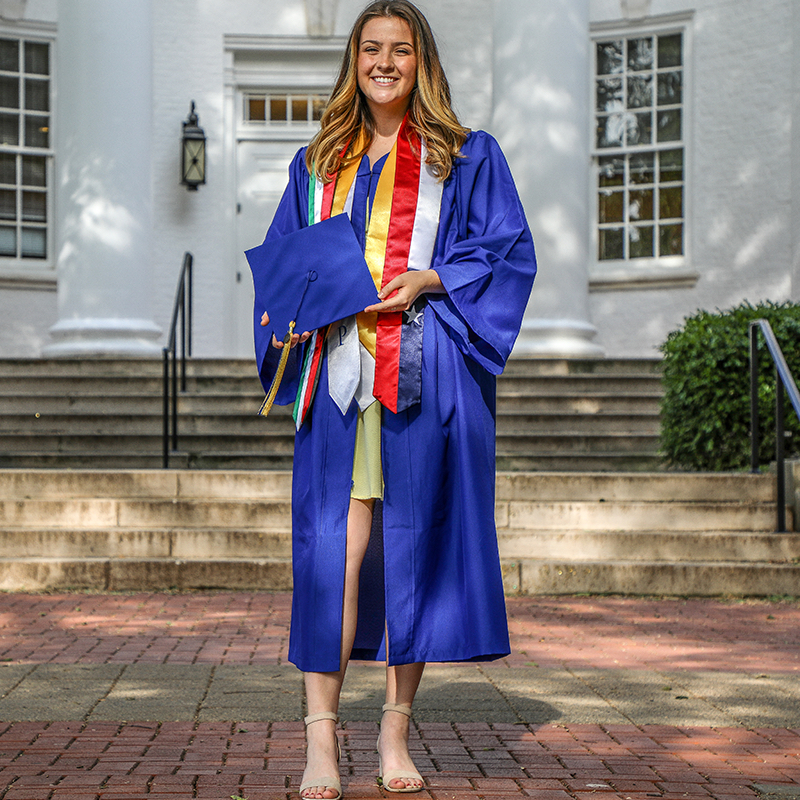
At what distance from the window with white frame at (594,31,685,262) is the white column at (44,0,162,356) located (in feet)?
15.7

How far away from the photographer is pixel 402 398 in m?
2.78

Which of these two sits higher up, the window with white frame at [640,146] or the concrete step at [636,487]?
the window with white frame at [640,146]

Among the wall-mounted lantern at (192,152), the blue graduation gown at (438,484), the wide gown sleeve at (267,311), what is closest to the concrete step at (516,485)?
the wide gown sleeve at (267,311)

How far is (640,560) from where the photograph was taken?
648 centimetres

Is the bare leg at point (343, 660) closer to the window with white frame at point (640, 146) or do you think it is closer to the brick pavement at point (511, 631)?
the brick pavement at point (511, 631)

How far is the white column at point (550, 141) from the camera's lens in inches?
428

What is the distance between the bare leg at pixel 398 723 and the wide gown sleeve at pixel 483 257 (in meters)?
0.76

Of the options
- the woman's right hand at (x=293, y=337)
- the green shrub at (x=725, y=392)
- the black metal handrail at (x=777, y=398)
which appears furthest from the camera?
the green shrub at (x=725, y=392)

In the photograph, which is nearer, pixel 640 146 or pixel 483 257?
pixel 483 257

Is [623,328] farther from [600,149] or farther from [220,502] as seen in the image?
[220,502]

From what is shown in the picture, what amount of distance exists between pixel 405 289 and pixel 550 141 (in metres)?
8.56

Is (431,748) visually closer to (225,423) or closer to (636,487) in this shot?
(636,487)

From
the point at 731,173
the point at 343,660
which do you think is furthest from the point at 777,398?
the point at 731,173

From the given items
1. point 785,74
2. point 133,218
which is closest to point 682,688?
point 133,218
